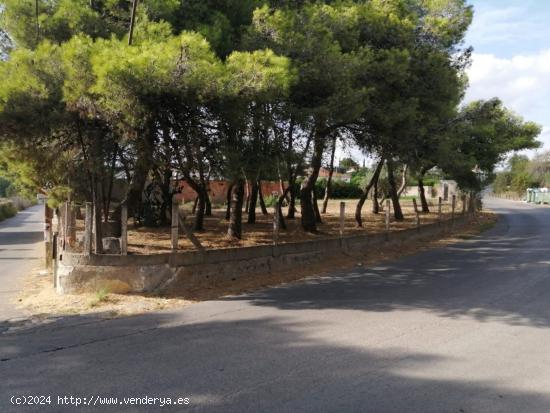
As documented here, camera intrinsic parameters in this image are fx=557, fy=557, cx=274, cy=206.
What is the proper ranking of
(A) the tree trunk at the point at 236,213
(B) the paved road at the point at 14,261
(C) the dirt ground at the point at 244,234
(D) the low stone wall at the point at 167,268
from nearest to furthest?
1. (D) the low stone wall at the point at 167,268
2. (B) the paved road at the point at 14,261
3. (C) the dirt ground at the point at 244,234
4. (A) the tree trunk at the point at 236,213

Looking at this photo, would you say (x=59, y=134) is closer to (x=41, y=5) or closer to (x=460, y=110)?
(x=41, y=5)

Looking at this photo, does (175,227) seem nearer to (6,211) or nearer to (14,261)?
(14,261)

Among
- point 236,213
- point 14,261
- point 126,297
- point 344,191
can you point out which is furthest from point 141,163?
point 344,191

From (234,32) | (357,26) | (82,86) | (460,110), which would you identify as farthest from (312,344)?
(460,110)

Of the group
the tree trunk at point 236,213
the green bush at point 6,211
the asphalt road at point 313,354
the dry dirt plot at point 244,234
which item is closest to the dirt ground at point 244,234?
the dry dirt plot at point 244,234

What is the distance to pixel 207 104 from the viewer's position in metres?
8.88

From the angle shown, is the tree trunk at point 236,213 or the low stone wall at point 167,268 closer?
the low stone wall at point 167,268

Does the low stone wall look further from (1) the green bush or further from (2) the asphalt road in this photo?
(1) the green bush

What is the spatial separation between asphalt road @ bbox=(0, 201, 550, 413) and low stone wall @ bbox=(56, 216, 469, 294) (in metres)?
1.31

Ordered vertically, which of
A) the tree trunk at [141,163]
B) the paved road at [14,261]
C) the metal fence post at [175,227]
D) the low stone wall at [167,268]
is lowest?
the paved road at [14,261]

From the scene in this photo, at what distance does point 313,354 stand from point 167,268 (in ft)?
14.7

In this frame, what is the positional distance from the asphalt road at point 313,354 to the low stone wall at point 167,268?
131 centimetres

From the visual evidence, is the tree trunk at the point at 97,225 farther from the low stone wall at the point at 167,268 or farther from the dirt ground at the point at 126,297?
the dirt ground at the point at 126,297

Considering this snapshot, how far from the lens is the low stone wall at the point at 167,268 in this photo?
9.45 metres
